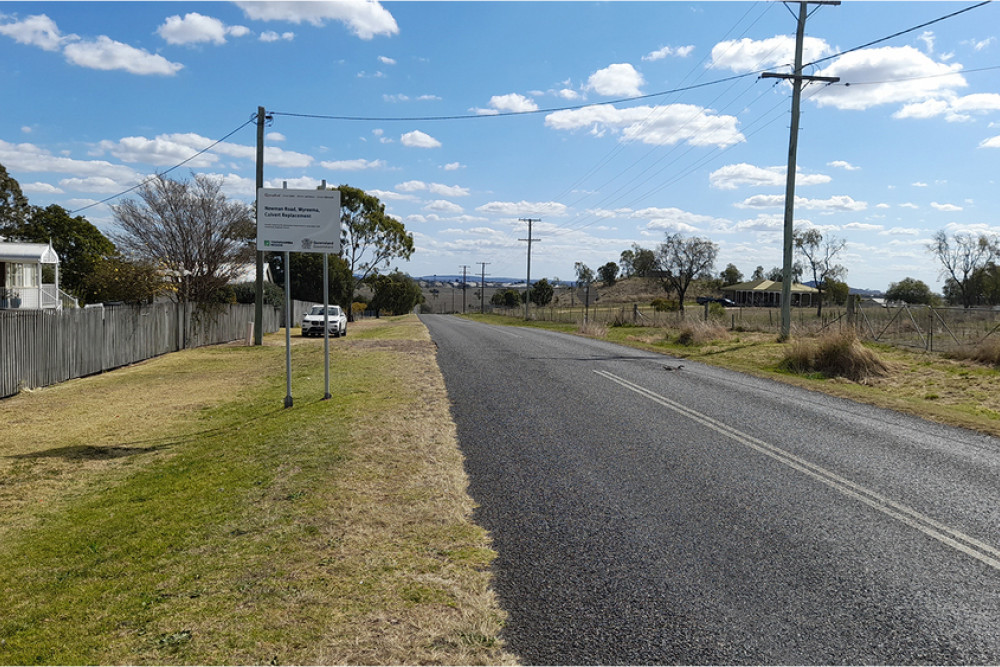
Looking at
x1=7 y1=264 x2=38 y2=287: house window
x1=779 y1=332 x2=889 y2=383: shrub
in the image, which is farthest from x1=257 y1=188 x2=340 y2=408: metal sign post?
x1=7 y1=264 x2=38 y2=287: house window

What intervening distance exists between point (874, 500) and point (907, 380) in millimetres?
12389

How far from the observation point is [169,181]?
34.3 m

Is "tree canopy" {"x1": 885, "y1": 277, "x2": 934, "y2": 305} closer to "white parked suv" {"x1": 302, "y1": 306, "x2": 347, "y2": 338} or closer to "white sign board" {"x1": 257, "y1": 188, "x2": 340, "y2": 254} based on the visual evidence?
"white parked suv" {"x1": 302, "y1": 306, "x2": 347, "y2": 338}

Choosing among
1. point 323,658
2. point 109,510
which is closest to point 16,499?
point 109,510

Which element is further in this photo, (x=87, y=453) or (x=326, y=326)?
(x=326, y=326)

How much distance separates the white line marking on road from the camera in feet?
16.4

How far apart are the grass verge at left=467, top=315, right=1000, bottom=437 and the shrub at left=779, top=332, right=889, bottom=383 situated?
201 millimetres

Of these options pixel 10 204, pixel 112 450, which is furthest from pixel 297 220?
pixel 10 204

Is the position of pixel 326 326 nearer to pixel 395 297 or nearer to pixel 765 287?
pixel 395 297

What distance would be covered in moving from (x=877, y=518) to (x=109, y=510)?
23.2ft

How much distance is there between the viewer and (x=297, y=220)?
11.1 m

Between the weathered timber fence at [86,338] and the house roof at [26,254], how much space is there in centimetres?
1481

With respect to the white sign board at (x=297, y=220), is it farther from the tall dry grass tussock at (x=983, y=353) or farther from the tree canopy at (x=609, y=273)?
the tree canopy at (x=609, y=273)

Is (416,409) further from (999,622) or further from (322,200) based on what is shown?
(999,622)
